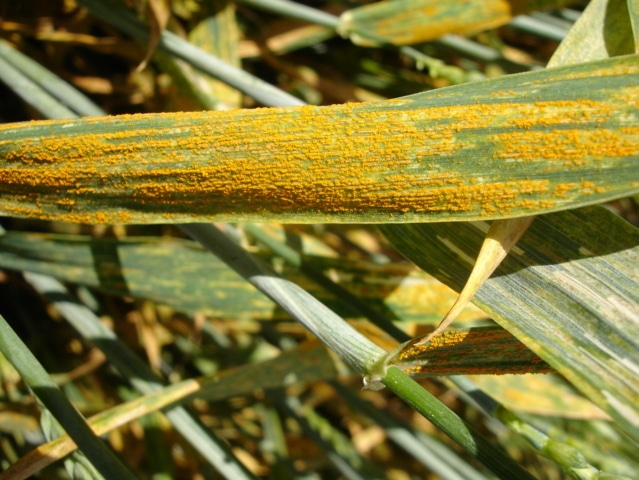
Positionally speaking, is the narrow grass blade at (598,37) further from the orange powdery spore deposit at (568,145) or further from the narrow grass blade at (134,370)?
the narrow grass blade at (134,370)

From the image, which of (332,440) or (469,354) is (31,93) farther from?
(332,440)

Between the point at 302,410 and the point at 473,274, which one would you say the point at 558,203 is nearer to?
the point at 473,274

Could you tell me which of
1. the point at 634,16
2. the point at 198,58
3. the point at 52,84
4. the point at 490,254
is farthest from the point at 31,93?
the point at 634,16

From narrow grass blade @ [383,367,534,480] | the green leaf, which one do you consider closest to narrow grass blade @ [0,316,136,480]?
narrow grass blade @ [383,367,534,480]

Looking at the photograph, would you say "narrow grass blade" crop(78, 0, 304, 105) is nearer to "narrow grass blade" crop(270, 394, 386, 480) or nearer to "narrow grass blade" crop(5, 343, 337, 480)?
"narrow grass blade" crop(5, 343, 337, 480)

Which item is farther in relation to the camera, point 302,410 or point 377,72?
point 377,72

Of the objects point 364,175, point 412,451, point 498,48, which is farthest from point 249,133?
point 498,48

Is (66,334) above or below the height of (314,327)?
above
